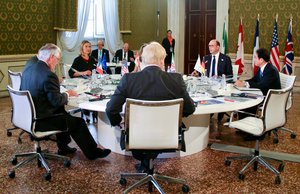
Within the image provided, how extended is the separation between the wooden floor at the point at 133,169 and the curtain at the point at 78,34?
15.7 ft

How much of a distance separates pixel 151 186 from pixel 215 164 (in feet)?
3.25

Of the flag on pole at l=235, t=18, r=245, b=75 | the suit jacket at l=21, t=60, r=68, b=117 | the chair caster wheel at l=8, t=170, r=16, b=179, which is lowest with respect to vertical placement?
the chair caster wheel at l=8, t=170, r=16, b=179

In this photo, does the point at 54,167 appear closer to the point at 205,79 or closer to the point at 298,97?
the point at 205,79

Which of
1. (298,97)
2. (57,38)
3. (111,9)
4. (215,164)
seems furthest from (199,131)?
(111,9)

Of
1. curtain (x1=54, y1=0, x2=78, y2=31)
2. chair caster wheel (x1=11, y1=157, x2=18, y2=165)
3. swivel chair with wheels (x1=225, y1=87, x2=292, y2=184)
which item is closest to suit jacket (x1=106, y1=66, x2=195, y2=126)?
swivel chair with wheels (x1=225, y1=87, x2=292, y2=184)

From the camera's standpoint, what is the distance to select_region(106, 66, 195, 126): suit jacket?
3209 millimetres

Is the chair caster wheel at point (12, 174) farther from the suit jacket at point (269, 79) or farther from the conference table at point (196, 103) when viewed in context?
the suit jacket at point (269, 79)

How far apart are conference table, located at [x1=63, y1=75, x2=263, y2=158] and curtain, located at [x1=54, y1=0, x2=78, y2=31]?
170 inches

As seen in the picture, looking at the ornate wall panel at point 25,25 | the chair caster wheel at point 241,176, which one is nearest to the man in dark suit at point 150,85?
the chair caster wheel at point 241,176

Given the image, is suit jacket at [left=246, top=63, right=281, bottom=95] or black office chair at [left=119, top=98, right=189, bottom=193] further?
suit jacket at [left=246, top=63, right=281, bottom=95]

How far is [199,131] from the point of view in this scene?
4625 mm

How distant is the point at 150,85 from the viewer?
321 cm

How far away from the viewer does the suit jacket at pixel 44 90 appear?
3.75 m

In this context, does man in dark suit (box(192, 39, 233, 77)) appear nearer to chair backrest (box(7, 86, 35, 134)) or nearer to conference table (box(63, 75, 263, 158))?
conference table (box(63, 75, 263, 158))
